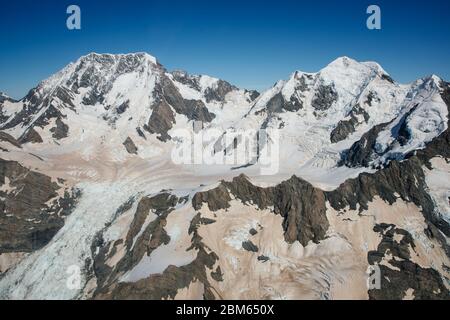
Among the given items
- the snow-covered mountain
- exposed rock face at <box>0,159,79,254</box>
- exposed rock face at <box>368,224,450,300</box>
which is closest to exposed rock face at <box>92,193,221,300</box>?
the snow-covered mountain

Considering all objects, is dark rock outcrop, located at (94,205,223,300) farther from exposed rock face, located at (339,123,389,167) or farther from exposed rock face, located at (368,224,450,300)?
exposed rock face, located at (339,123,389,167)

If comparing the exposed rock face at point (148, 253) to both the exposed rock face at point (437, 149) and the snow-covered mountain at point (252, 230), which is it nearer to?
the snow-covered mountain at point (252, 230)

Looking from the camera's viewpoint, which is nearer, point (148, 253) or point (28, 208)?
point (148, 253)

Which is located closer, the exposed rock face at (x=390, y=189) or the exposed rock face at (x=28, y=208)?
the exposed rock face at (x=390, y=189)
